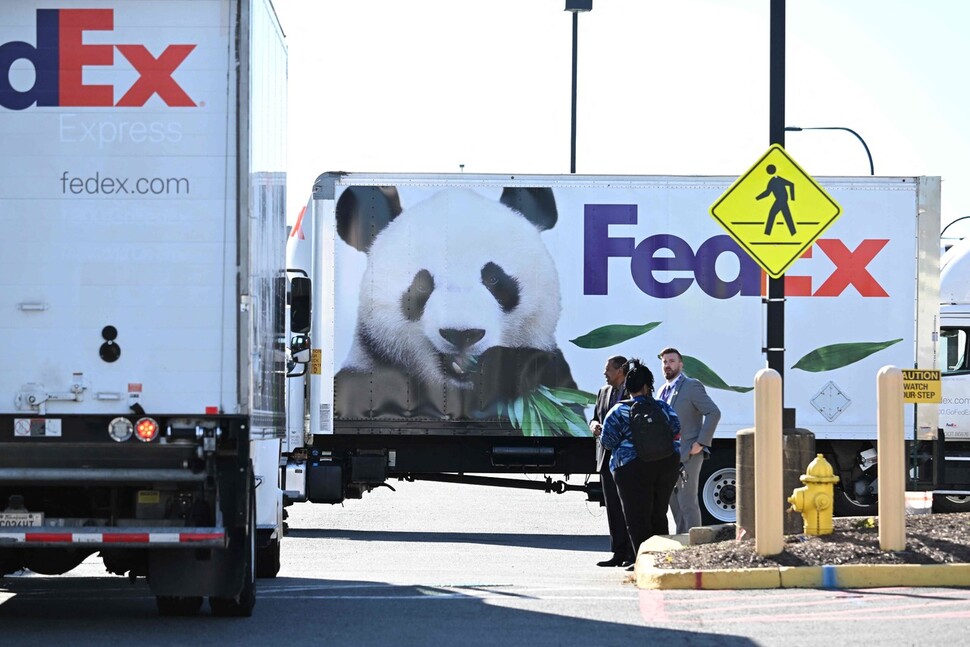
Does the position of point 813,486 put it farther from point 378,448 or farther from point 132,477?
point 378,448

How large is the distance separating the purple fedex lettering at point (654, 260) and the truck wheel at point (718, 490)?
1871mm

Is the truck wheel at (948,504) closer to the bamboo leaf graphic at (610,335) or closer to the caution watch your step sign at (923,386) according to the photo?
the caution watch your step sign at (923,386)

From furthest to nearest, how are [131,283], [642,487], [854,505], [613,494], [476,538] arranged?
[854,505], [476,538], [613,494], [642,487], [131,283]

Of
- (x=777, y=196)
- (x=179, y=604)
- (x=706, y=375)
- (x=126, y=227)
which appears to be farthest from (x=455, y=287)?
(x=126, y=227)

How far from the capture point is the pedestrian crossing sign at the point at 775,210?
493 inches

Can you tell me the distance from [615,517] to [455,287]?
5.58 m

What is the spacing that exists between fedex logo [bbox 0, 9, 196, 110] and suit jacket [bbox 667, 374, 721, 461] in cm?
546

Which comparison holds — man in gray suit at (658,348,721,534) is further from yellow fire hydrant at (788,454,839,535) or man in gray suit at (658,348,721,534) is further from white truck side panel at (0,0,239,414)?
white truck side panel at (0,0,239,414)

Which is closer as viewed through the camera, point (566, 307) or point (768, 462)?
point (768, 462)

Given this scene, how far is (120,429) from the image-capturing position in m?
9.41

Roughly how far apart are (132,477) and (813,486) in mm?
5044

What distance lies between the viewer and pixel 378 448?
752 inches

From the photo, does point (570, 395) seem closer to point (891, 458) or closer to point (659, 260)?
point (659, 260)

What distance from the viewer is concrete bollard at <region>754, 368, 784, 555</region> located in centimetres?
1122
